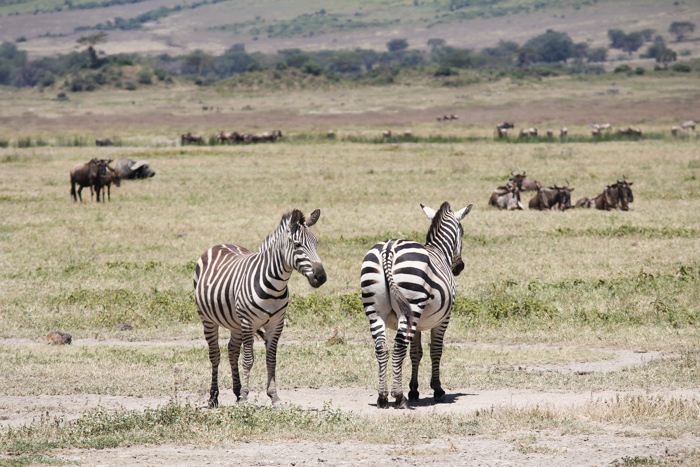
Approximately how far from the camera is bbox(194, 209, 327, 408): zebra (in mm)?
8258

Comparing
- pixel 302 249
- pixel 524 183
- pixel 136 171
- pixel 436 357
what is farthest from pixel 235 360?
pixel 136 171

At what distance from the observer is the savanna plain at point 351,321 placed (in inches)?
294

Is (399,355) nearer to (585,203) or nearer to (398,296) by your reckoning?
(398,296)

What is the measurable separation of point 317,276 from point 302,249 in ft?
1.28

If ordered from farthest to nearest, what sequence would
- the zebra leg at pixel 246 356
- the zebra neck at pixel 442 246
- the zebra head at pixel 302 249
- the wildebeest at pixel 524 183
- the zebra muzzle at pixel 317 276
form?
1. the wildebeest at pixel 524 183
2. the zebra neck at pixel 442 246
3. the zebra leg at pixel 246 356
4. the zebra head at pixel 302 249
5. the zebra muzzle at pixel 317 276

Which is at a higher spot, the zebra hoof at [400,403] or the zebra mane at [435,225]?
the zebra mane at [435,225]

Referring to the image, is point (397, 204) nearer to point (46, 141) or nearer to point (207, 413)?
point (207, 413)

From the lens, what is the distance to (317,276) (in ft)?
26.2

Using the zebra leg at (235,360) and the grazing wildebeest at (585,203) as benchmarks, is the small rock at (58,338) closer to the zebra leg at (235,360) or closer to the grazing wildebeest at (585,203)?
the zebra leg at (235,360)

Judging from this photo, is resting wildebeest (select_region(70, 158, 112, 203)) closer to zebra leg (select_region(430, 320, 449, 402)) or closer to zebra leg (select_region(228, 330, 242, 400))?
zebra leg (select_region(228, 330, 242, 400))

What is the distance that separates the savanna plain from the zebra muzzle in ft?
4.66

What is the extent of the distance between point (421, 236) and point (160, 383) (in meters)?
11.2

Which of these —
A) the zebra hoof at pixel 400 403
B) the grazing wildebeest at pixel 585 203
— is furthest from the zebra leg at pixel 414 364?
the grazing wildebeest at pixel 585 203

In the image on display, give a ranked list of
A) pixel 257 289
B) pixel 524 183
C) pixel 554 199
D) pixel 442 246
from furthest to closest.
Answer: pixel 524 183
pixel 554 199
pixel 442 246
pixel 257 289
